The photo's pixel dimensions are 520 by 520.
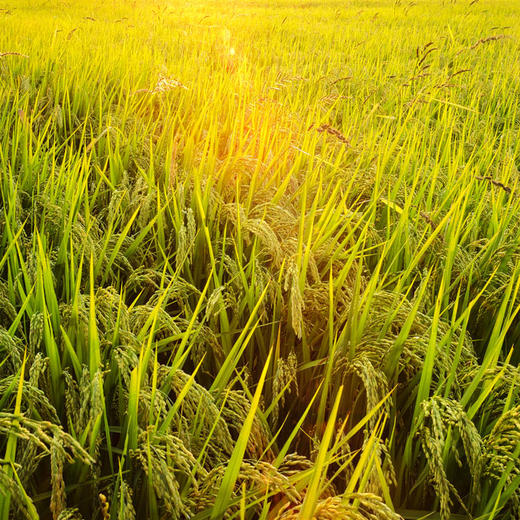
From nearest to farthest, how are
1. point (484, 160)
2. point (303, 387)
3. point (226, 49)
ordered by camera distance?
point (303, 387) < point (484, 160) < point (226, 49)

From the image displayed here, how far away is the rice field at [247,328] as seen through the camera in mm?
857

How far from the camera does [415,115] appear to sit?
347 centimetres

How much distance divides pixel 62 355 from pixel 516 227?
5.90ft

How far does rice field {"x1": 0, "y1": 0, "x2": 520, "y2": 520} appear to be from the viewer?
86 cm

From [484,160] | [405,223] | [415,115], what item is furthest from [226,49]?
[405,223]

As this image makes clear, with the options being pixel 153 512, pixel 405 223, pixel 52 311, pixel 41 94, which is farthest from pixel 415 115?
pixel 153 512

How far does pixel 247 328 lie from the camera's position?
1.10 meters

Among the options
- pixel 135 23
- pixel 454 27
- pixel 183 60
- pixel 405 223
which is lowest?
pixel 405 223

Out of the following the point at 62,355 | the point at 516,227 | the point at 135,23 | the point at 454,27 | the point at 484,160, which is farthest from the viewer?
the point at 454,27

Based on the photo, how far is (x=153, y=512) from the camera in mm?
851

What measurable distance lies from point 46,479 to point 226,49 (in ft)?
16.8

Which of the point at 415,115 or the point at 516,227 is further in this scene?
the point at 415,115

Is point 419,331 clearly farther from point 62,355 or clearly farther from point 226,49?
point 226,49

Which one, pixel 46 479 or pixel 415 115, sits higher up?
pixel 415 115
